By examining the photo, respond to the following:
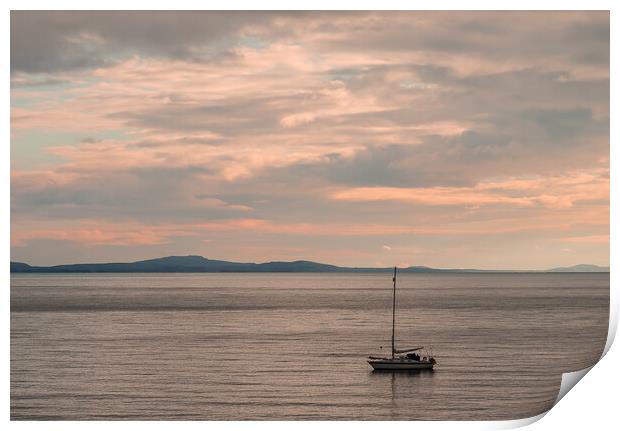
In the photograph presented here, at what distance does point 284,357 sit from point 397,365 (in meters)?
3.40

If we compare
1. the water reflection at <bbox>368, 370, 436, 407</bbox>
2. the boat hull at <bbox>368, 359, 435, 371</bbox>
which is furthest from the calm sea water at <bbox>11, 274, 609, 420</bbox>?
the boat hull at <bbox>368, 359, 435, 371</bbox>

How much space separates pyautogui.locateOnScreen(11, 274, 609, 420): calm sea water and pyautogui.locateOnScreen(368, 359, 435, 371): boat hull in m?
0.21

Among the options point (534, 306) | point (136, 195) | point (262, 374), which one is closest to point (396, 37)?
point (262, 374)

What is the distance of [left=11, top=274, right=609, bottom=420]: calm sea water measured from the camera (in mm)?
13750

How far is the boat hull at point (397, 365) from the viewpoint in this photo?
1666 centimetres

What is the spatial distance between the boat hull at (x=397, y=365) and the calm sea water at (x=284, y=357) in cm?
21

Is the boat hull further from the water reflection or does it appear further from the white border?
the white border

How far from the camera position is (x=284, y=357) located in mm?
19859
